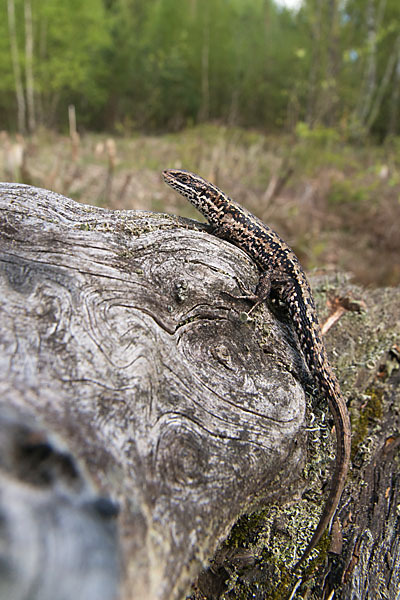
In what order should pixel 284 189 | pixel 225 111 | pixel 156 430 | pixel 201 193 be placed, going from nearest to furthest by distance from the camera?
pixel 156 430 < pixel 201 193 < pixel 284 189 < pixel 225 111

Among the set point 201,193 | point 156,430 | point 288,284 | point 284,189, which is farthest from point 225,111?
point 156,430

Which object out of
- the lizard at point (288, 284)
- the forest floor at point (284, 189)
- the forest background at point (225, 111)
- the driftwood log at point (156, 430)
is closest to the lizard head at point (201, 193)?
the lizard at point (288, 284)

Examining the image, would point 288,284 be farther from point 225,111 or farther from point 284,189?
point 225,111

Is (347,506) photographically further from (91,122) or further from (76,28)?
(91,122)

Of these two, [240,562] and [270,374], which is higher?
[270,374]

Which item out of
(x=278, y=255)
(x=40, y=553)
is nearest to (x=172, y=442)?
(x=40, y=553)

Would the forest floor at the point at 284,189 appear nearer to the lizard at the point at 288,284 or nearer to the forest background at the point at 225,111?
the forest background at the point at 225,111
